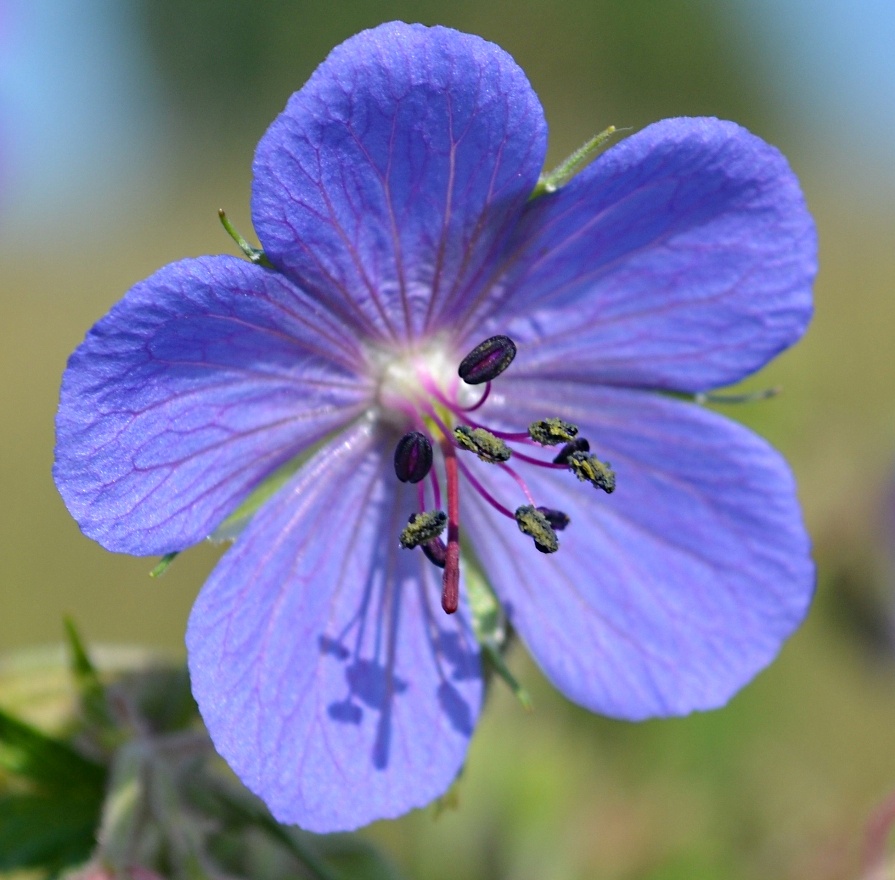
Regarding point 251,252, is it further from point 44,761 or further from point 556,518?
point 44,761

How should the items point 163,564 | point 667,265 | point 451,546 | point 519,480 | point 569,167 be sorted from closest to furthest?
point 163,564, point 569,167, point 451,546, point 667,265, point 519,480

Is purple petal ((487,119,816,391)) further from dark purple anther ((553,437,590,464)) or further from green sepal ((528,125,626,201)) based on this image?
dark purple anther ((553,437,590,464))

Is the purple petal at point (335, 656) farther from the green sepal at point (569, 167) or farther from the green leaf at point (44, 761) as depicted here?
the green sepal at point (569, 167)

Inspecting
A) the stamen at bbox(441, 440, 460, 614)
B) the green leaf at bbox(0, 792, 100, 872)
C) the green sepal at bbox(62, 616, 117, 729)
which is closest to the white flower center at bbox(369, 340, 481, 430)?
the stamen at bbox(441, 440, 460, 614)

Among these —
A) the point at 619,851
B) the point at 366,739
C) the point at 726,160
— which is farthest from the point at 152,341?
the point at 619,851

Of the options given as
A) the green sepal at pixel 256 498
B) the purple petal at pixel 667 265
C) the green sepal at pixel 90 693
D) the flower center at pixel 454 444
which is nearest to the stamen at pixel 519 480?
the flower center at pixel 454 444

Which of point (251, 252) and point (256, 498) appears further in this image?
point (256, 498)

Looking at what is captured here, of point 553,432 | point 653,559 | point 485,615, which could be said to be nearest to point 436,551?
point 485,615
